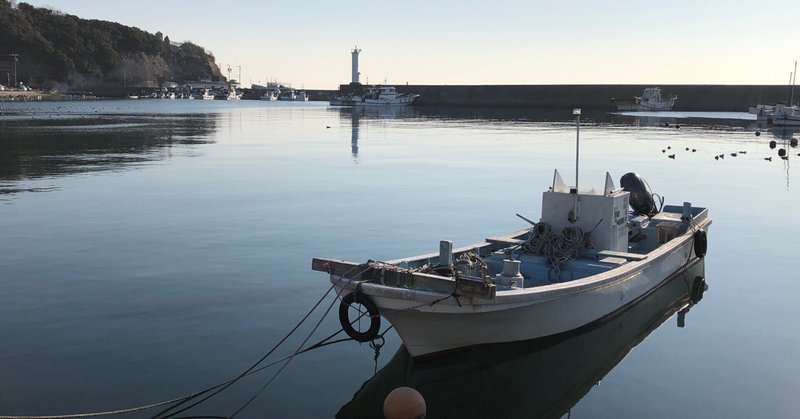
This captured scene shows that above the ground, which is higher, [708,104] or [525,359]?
[708,104]

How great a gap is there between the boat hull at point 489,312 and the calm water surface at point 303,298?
451 millimetres

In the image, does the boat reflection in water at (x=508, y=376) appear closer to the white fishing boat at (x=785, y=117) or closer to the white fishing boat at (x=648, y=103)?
the white fishing boat at (x=785, y=117)

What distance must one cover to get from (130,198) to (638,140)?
135 feet

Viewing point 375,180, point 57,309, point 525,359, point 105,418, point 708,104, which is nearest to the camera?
point 105,418

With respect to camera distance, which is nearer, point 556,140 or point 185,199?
point 185,199

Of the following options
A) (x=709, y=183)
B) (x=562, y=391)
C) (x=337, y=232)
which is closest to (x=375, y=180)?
(x=337, y=232)

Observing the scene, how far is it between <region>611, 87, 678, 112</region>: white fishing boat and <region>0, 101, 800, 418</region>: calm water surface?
82.7m

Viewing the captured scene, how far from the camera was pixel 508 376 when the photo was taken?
10.3m

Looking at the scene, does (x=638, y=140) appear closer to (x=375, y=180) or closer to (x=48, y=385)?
(x=375, y=180)

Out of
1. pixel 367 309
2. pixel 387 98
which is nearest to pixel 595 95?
pixel 387 98

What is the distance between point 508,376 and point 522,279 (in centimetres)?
140

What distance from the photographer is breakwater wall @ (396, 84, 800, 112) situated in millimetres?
112000

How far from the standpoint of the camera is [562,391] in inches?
397

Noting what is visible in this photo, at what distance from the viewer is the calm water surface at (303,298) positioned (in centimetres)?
959
